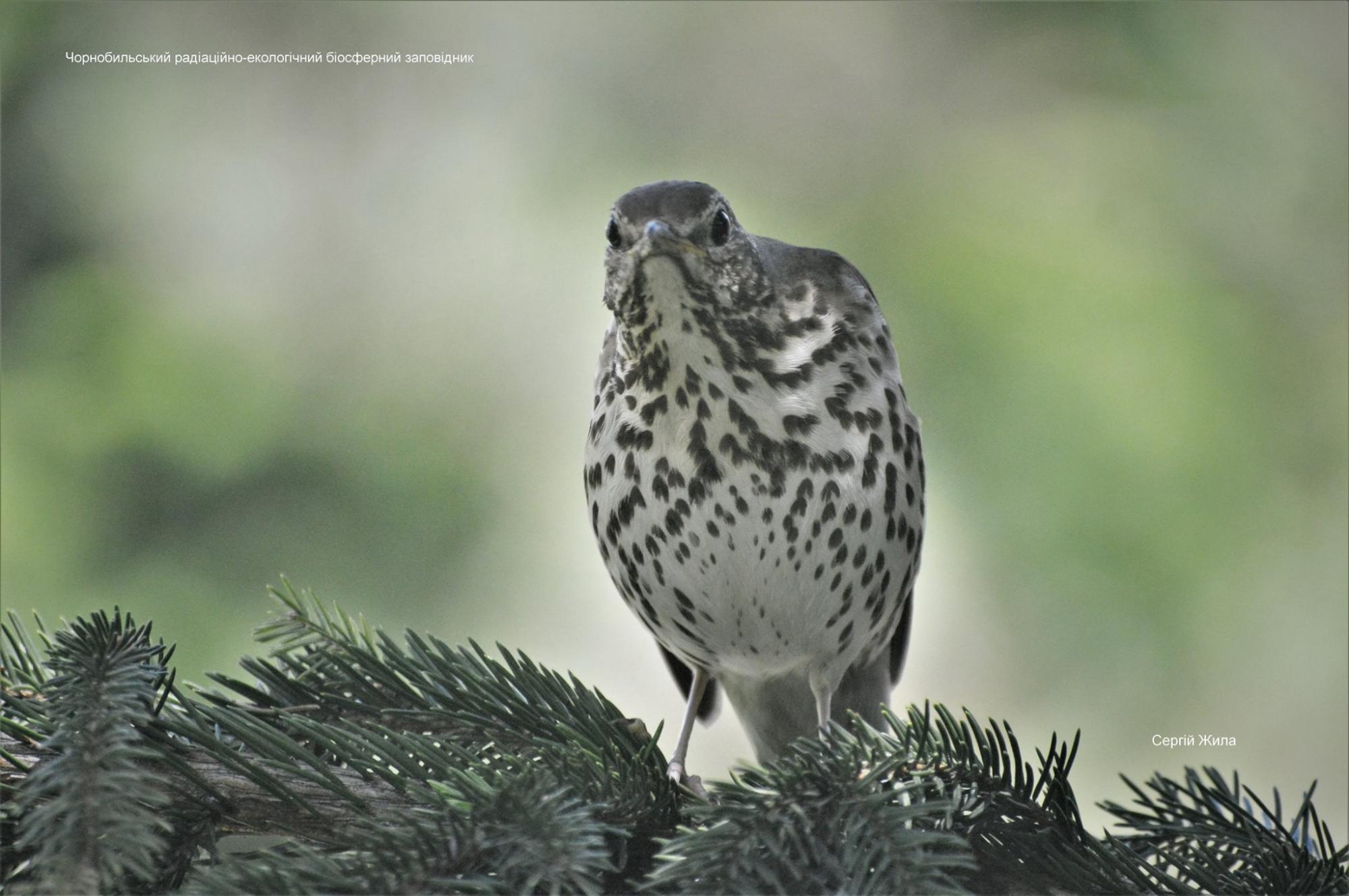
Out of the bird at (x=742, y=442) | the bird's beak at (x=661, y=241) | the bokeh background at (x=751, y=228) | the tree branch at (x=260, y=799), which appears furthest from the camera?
the bokeh background at (x=751, y=228)

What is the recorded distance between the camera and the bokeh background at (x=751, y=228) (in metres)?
3.68

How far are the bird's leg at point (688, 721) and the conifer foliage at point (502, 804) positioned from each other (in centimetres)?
39

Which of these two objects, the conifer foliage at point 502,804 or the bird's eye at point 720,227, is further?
the bird's eye at point 720,227

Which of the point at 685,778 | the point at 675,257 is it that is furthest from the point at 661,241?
the point at 685,778

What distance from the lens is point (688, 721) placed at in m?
2.50

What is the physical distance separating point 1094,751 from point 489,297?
240cm

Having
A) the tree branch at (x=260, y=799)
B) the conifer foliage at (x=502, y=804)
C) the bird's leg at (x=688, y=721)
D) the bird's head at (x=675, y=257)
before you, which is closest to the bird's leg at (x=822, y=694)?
the bird's leg at (x=688, y=721)

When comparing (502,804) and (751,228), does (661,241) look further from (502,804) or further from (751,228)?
(751,228)

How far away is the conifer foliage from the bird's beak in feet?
2.11

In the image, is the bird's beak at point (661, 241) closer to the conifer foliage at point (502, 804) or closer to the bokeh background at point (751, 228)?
the conifer foliage at point (502, 804)

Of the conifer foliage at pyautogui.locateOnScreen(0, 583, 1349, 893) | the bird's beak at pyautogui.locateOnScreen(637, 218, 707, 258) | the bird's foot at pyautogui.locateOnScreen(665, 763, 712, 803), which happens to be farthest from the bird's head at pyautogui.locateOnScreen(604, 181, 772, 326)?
the bird's foot at pyautogui.locateOnScreen(665, 763, 712, 803)

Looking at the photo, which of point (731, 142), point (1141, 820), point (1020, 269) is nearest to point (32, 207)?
point (731, 142)

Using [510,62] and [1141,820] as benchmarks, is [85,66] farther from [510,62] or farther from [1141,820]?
[1141,820]

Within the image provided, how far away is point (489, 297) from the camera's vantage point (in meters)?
4.25
